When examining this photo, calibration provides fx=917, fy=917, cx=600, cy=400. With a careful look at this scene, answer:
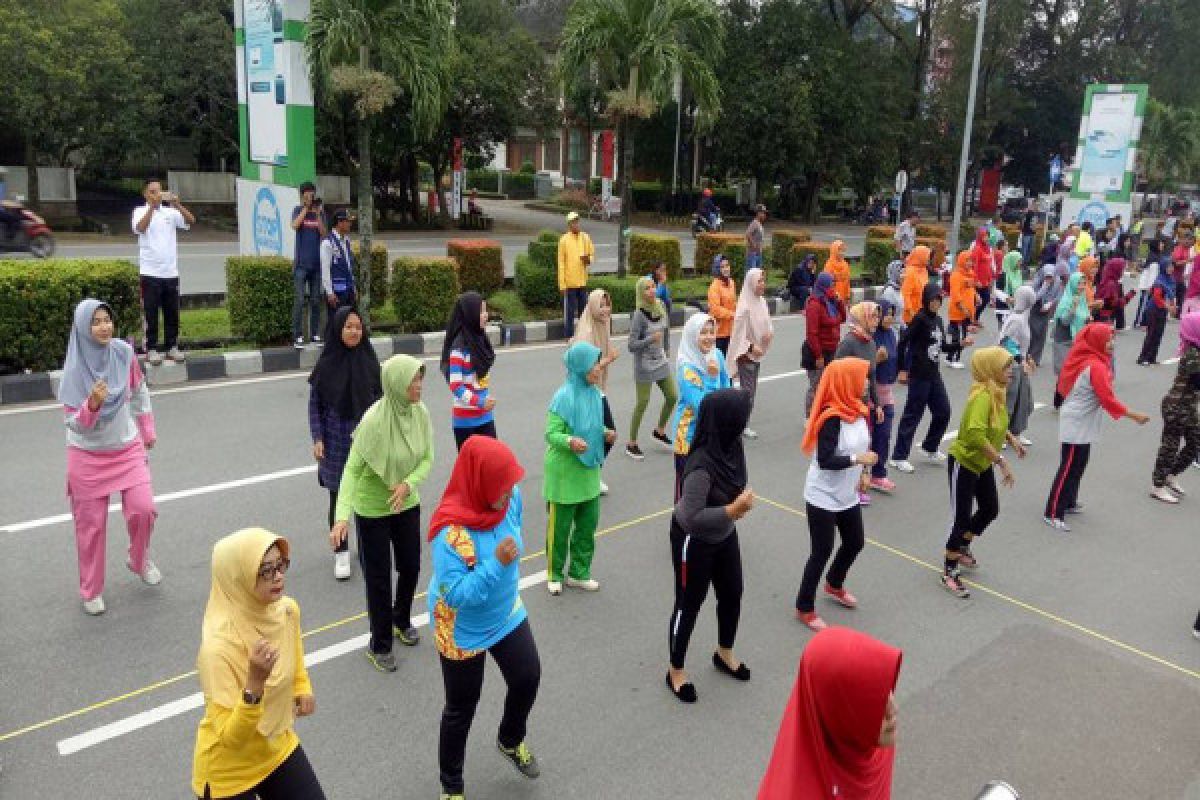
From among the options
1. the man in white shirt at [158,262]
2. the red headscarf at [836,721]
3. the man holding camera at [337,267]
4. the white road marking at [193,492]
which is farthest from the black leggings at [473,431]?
the man in white shirt at [158,262]

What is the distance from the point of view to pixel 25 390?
369 inches

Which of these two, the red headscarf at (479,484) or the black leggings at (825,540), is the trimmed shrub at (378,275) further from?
the red headscarf at (479,484)

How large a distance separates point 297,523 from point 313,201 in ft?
18.3

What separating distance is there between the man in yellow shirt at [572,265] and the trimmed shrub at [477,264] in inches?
81.1

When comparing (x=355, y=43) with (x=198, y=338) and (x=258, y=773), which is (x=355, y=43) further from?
(x=258, y=773)

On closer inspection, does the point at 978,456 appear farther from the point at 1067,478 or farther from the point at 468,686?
the point at 468,686

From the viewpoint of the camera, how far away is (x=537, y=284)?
15.3 m

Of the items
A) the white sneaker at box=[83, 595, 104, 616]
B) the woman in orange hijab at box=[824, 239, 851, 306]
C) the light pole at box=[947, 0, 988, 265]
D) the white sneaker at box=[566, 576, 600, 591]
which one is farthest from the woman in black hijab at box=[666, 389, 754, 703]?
the light pole at box=[947, 0, 988, 265]

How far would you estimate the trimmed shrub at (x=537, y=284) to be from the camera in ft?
49.8

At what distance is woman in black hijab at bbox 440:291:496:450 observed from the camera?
638 centimetres

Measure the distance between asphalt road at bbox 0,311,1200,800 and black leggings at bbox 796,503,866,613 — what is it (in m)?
0.26

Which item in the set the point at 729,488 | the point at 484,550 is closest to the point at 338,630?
the point at 484,550

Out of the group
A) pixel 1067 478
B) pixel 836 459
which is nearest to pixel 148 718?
pixel 836 459

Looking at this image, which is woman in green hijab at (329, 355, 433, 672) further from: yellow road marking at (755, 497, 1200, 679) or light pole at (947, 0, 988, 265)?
light pole at (947, 0, 988, 265)
